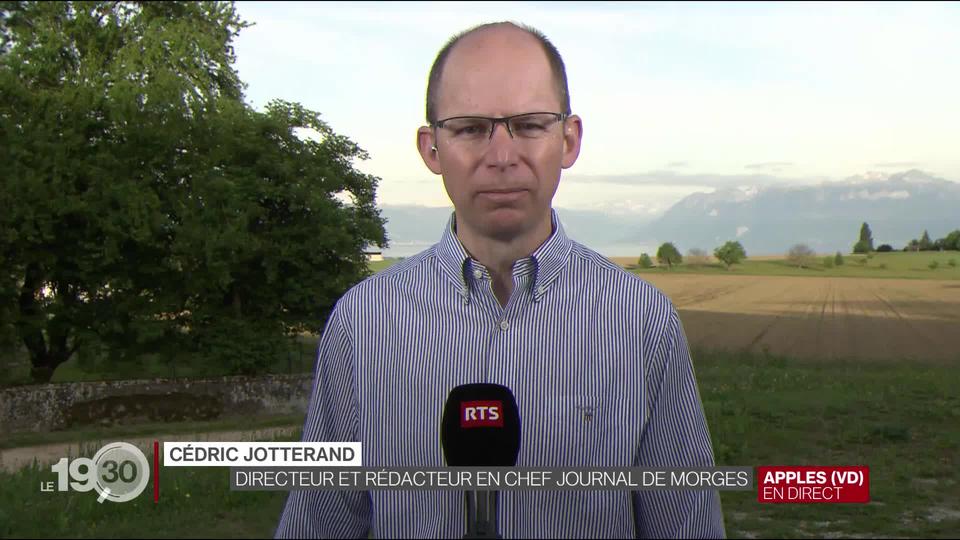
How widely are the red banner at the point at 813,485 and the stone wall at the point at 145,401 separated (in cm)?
2488

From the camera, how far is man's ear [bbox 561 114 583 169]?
2904mm

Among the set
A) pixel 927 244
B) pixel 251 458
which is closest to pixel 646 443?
pixel 251 458

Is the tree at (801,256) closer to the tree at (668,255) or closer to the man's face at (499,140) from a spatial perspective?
the tree at (668,255)

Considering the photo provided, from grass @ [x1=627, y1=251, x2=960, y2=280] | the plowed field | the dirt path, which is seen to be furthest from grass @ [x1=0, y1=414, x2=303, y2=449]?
grass @ [x1=627, y1=251, x2=960, y2=280]

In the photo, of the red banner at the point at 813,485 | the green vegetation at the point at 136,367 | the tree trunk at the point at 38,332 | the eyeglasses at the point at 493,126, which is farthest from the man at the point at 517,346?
the tree trunk at the point at 38,332

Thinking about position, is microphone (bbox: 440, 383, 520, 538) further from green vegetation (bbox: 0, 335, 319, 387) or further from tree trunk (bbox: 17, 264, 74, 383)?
tree trunk (bbox: 17, 264, 74, 383)

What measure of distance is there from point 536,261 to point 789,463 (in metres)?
13.8

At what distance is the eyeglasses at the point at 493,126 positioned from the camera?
2760 millimetres

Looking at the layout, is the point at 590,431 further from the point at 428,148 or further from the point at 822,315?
the point at 822,315

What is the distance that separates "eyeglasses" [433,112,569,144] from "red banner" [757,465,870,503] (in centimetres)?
895

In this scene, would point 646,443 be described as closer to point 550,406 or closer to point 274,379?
point 550,406

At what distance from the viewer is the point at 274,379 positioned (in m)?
34.8

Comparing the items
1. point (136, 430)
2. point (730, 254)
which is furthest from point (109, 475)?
point (730, 254)

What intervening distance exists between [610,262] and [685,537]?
2.79 feet
